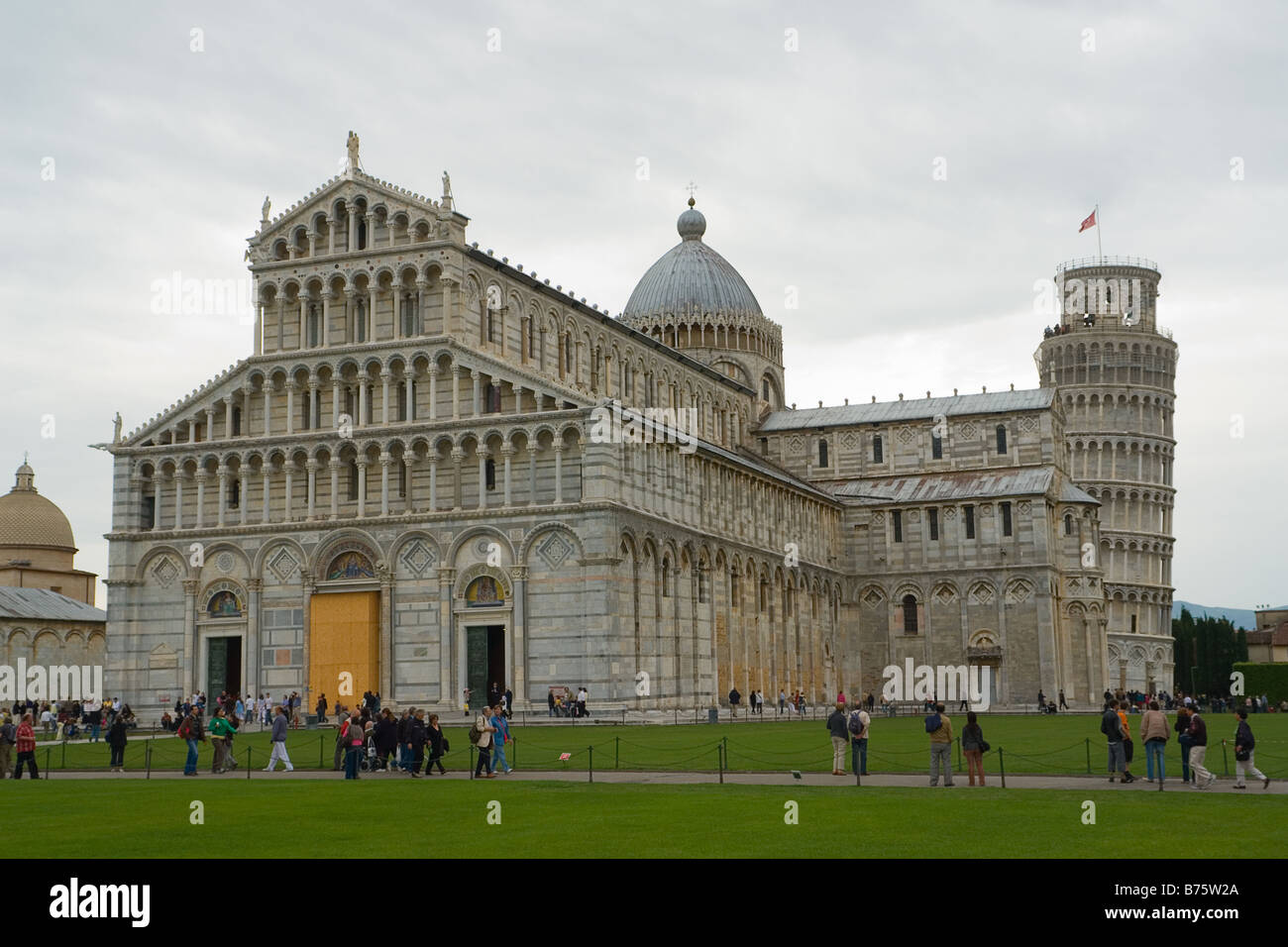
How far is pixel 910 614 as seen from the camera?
86625mm

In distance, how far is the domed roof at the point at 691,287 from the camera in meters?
95.1

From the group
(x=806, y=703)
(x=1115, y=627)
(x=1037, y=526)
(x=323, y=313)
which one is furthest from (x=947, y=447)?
(x=323, y=313)

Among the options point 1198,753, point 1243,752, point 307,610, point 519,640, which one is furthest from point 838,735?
point 307,610

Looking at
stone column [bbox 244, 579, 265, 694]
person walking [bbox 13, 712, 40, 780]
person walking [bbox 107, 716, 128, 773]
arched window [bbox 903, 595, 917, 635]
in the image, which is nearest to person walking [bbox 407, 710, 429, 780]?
person walking [bbox 107, 716, 128, 773]

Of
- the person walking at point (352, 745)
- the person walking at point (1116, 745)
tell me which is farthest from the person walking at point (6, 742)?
the person walking at point (1116, 745)

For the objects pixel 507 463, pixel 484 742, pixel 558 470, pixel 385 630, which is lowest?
pixel 484 742

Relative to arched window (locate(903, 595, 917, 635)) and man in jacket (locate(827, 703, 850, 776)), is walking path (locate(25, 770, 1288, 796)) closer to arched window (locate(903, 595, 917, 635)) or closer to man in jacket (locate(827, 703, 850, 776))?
man in jacket (locate(827, 703, 850, 776))

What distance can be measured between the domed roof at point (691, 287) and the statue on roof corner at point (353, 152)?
33.5 metres

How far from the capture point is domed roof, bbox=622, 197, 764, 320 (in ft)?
312

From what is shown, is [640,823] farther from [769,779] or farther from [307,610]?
[307,610]

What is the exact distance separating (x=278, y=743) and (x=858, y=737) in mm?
15220

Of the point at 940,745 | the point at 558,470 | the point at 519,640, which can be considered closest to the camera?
the point at 940,745
